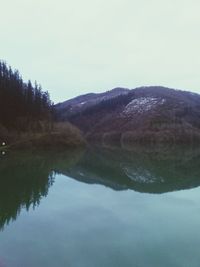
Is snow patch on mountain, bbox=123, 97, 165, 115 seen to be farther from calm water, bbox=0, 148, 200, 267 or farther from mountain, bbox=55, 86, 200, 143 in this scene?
calm water, bbox=0, 148, 200, 267

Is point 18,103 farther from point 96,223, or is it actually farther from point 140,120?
point 140,120

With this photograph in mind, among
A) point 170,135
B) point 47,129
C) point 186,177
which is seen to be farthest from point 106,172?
point 170,135

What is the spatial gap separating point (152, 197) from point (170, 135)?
3861 inches

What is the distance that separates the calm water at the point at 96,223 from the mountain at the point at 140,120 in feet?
260

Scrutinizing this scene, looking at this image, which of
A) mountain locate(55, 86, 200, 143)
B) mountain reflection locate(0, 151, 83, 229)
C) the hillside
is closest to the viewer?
mountain reflection locate(0, 151, 83, 229)

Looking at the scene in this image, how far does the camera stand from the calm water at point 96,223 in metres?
10.4

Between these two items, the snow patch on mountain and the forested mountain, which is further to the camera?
the snow patch on mountain

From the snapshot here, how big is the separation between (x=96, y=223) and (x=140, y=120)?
12867 centimetres

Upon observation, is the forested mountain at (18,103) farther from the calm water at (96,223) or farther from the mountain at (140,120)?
the calm water at (96,223)

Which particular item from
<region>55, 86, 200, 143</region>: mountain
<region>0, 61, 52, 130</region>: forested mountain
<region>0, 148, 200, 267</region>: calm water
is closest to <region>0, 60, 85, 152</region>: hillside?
<region>0, 61, 52, 130</region>: forested mountain

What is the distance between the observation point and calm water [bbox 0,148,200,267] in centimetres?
1038

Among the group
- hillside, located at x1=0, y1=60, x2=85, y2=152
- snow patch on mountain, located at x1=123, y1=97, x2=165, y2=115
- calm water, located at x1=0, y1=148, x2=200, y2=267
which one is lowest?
calm water, located at x1=0, y1=148, x2=200, y2=267

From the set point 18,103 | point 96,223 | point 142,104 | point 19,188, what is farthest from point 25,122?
point 142,104

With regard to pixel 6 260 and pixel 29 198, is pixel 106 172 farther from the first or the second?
pixel 6 260
